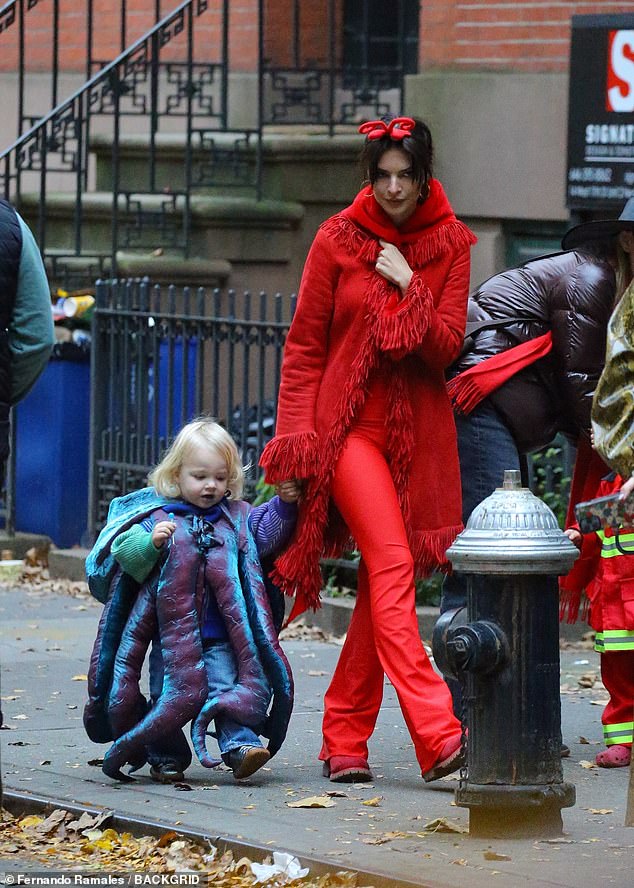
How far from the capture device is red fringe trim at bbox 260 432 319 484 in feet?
19.1

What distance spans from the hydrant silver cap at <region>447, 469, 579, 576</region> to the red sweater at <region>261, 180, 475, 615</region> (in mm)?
873

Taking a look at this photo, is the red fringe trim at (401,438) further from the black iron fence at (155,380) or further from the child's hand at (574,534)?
the black iron fence at (155,380)

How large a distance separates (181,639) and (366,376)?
3.28 feet

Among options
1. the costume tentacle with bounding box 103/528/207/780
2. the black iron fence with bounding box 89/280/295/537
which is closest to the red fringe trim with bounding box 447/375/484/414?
the costume tentacle with bounding box 103/528/207/780

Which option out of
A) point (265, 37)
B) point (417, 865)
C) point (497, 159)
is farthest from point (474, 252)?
point (417, 865)

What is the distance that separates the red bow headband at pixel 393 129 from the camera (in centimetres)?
575

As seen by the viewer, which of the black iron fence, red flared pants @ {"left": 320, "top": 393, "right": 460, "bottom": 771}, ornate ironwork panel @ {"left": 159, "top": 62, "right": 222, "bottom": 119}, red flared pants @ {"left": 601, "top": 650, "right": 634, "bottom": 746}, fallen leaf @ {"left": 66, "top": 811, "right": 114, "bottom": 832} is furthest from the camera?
ornate ironwork panel @ {"left": 159, "top": 62, "right": 222, "bottom": 119}

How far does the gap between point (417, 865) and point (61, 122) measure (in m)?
8.95

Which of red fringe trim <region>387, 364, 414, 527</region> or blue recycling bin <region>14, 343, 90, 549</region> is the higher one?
red fringe trim <region>387, 364, 414, 527</region>

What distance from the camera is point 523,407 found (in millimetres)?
6215

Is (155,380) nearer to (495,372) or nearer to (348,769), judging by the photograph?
(495,372)

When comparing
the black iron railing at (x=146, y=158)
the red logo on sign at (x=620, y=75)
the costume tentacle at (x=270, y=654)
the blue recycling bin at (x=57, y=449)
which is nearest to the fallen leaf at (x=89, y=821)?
the costume tentacle at (x=270, y=654)

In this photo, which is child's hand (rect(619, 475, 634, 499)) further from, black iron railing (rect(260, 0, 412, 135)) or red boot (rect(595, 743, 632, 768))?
black iron railing (rect(260, 0, 412, 135))

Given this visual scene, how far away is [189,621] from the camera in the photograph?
5.84 meters
